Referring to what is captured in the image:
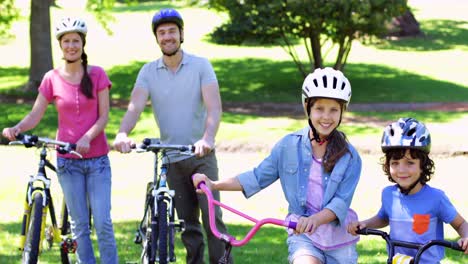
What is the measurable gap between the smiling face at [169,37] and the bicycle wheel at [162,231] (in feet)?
3.81

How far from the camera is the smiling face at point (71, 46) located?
23.3ft

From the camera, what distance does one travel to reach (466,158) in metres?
16.9

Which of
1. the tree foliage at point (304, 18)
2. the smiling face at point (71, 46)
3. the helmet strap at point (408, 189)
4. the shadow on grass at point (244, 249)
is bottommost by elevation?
the shadow on grass at point (244, 249)

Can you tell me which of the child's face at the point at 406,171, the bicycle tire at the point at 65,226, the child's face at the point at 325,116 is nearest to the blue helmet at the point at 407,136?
the child's face at the point at 406,171

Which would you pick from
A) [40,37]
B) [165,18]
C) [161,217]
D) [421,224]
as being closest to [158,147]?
[161,217]

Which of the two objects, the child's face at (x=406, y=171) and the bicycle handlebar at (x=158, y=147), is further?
the bicycle handlebar at (x=158, y=147)

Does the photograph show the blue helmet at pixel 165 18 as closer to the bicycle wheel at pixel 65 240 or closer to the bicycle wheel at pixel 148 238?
the bicycle wheel at pixel 148 238

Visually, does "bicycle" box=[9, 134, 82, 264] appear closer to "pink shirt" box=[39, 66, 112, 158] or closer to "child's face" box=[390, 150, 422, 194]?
"pink shirt" box=[39, 66, 112, 158]

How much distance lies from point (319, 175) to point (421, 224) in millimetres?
675

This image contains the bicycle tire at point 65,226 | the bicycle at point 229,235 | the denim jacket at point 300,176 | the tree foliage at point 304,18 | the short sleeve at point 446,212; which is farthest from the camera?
the tree foliage at point 304,18

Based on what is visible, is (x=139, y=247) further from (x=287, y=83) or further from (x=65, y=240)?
(x=287, y=83)

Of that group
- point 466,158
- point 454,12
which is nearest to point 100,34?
point 454,12

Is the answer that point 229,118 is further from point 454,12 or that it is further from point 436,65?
point 454,12

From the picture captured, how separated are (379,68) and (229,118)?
1231 centimetres
